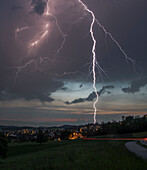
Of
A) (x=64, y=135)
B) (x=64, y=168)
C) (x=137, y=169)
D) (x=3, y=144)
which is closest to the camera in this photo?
(x=137, y=169)

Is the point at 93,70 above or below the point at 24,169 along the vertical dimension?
above

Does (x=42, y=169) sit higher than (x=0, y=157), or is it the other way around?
(x=42, y=169)

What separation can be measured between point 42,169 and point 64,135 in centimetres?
8192

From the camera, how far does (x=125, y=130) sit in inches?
2660

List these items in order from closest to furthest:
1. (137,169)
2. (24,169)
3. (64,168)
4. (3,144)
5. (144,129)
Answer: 1. (137,169)
2. (64,168)
3. (24,169)
4. (3,144)
5. (144,129)

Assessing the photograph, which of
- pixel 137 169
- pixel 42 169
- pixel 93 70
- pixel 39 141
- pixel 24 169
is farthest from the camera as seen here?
pixel 39 141

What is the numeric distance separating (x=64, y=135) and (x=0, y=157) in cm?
6273

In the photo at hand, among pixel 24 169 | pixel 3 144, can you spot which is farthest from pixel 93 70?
pixel 24 169

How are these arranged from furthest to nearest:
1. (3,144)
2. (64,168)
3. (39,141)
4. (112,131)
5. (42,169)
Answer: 1. (112,131)
2. (39,141)
3. (3,144)
4. (42,169)
5. (64,168)

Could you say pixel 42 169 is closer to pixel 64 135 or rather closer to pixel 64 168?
pixel 64 168

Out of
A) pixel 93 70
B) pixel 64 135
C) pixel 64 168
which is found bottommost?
pixel 64 135

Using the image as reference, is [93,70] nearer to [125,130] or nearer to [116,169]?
[116,169]

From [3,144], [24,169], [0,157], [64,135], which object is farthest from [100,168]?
[64,135]

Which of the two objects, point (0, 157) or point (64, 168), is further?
point (0, 157)
